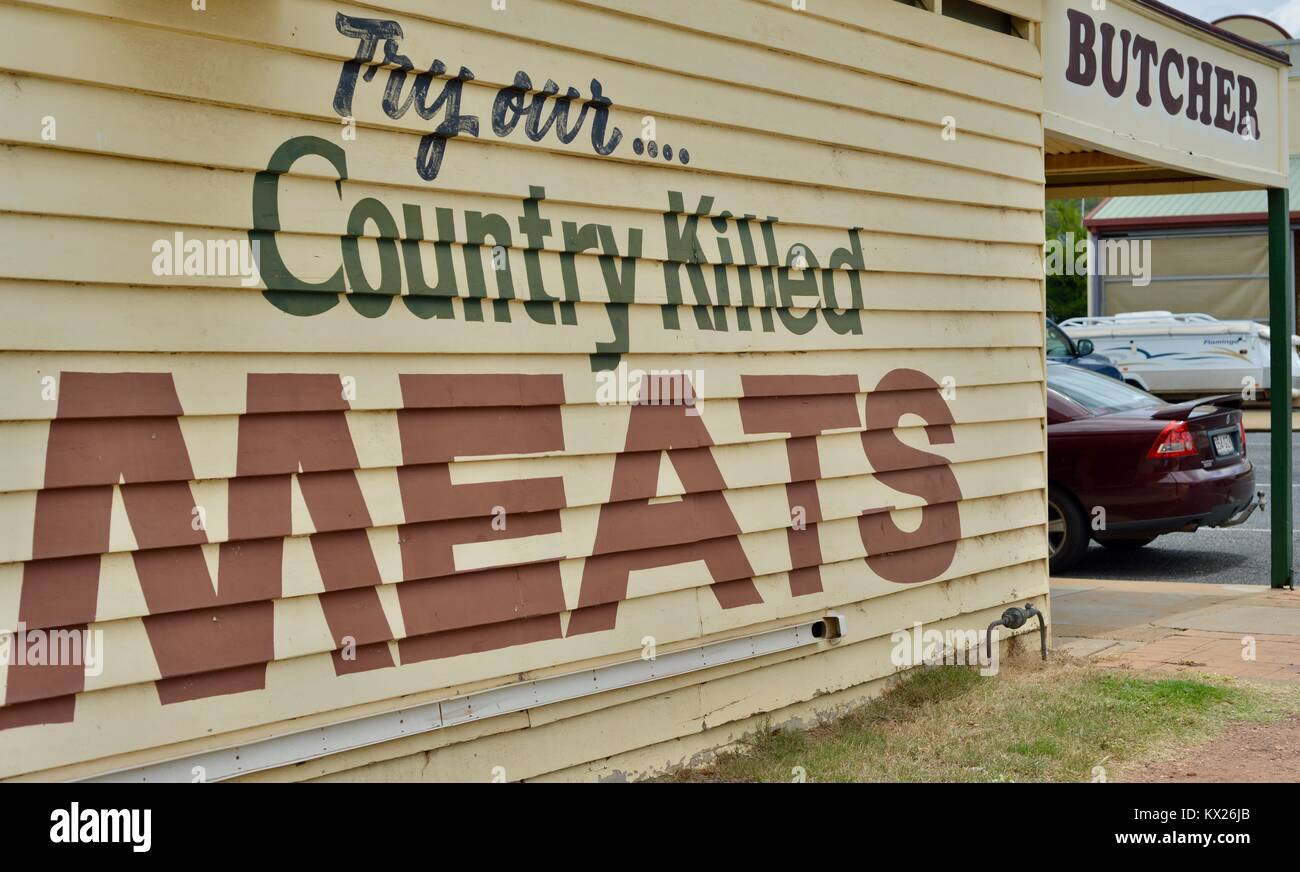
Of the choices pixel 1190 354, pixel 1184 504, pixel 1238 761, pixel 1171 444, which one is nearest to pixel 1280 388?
pixel 1171 444

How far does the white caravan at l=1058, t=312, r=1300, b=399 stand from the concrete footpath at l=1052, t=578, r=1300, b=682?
50.9ft

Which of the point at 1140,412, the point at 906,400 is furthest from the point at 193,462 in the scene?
the point at 1140,412

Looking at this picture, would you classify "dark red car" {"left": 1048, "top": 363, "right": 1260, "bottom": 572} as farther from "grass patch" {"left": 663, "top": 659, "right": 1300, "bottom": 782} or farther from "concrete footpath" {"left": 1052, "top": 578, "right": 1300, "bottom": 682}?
"grass patch" {"left": 663, "top": 659, "right": 1300, "bottom": 782}

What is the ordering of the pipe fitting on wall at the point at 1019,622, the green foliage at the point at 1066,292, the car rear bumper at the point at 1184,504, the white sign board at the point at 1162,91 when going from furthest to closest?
the green foliage at the point at 1066,292 < the car rear bumper at the point at 1184,504 < the white sign board at the point at 1162,91 < the pipe fitting on wall at the point at 1019,622

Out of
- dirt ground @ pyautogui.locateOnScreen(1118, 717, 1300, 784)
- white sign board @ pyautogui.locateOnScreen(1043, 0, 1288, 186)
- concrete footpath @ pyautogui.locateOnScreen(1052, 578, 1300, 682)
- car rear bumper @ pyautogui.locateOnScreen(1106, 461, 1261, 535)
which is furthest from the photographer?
car rear bumper @ pyautogui.locateOnScreen(1106, 461, 1261, 535)

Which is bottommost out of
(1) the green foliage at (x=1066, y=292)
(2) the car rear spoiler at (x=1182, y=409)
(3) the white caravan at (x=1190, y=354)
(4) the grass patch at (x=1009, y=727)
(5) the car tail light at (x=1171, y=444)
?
(4) the grass patch at (x=1009, y=727)

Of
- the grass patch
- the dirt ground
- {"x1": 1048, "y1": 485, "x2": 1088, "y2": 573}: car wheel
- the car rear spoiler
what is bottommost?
the dirt ground

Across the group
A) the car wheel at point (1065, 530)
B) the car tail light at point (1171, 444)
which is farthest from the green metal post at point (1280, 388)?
the car wheel at point (1065, 530)

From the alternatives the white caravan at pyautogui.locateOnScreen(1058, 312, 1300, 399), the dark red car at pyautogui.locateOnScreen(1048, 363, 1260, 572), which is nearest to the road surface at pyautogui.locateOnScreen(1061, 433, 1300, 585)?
the dark red car at pyautogui.locateOnScreen(1048, 363, 1260, 572)

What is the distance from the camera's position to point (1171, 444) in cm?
947

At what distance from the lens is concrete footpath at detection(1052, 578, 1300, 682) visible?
672 centimetres

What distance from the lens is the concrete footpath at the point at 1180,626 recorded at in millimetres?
6719

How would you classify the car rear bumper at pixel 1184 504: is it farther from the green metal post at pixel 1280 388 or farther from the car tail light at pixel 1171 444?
the green metal post at pixel 1280 388

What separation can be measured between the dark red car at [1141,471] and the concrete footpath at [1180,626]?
457 millimetres
